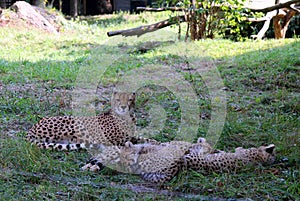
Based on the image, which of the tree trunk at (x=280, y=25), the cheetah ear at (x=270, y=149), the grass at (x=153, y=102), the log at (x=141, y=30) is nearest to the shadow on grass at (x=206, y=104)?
the grass at (x=153, y=102)

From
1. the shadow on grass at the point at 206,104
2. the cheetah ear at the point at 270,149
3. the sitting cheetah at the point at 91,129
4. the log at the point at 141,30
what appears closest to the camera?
the shadow on grass at the point at 206,104

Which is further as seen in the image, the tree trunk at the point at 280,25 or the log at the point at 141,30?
the tree trunk at the point at 280,25

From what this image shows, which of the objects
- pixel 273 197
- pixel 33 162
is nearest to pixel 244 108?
pixel 273 197

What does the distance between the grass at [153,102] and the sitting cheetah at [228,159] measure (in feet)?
0.31

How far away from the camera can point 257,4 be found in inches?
436

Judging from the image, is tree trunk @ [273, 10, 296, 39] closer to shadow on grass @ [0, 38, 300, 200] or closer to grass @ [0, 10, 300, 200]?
grass @ [0, 10, 300, 200]

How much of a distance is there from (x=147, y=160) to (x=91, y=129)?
3.47ft

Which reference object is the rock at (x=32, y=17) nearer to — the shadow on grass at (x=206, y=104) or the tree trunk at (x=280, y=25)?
the shadow on grass at (x=206, y=104)

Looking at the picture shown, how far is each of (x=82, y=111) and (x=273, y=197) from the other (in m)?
3.20

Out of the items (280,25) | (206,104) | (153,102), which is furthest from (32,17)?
(206,104)

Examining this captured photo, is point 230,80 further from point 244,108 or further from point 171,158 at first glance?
point 171,158

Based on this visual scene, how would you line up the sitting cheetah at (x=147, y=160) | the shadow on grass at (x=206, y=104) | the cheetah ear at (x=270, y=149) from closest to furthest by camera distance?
the shadow on grass at (x=206, y=104)
the sitting cheetah at (x=147, y=160)
the cheetah ear at (x=270, y=149)

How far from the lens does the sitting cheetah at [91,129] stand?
4828 millimetres

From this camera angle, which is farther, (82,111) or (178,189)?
(82,111)
